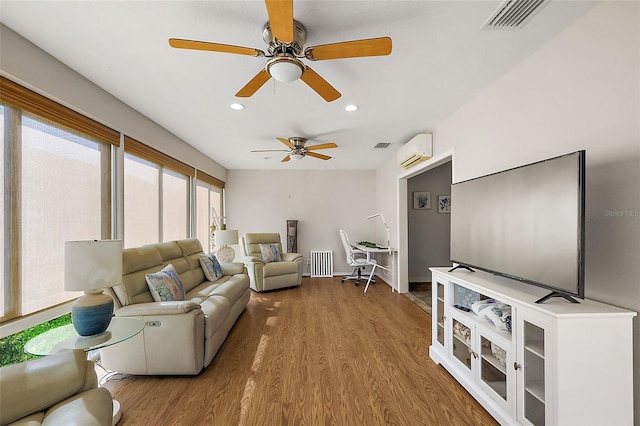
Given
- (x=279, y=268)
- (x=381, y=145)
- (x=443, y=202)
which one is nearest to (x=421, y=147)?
(x=381, y=145)

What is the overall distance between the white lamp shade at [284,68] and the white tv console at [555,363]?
6.31ft

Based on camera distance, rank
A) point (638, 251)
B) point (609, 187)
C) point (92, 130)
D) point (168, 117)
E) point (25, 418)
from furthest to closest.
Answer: point (168, 117)
point (92, 130)
point (609, 187)
point (638, 251)
point (25, 418)

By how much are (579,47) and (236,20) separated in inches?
81.4

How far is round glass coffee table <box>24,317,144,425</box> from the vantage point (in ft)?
4.83

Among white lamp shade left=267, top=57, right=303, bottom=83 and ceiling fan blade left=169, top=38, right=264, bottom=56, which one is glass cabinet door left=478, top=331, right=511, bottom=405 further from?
ceiling fan blade left=169, top=38, right=264, bottom=56

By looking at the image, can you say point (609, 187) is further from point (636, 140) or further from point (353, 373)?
point (353, 373)

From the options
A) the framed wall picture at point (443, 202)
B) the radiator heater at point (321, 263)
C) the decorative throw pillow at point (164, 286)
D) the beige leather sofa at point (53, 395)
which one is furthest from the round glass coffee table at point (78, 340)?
the framed wall picture at point (443, 202)

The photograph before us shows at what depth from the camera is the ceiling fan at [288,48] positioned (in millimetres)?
1358

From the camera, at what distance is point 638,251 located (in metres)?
1.35

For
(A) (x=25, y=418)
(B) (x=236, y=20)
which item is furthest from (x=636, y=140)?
(A) (x=25, y=418)

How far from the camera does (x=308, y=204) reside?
21.3ft

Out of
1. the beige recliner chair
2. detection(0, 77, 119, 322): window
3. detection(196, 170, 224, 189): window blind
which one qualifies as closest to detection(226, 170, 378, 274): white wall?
detection(196, 170, 224, 189): window blind

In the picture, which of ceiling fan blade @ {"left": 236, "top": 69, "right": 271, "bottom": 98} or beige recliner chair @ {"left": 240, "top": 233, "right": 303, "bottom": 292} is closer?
ceiling fan blade @ {"left": 236, "top": 69, "right": 271, "bottom": 98}

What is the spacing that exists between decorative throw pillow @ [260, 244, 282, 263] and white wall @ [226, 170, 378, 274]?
3.39 ft
